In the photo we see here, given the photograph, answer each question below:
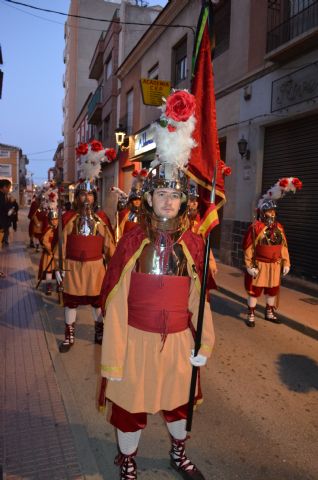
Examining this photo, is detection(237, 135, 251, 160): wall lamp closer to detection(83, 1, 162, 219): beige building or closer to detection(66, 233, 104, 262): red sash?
detection(66, 233, 104, 262): red sash

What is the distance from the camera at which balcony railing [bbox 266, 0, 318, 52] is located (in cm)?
855

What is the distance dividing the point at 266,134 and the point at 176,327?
893cm

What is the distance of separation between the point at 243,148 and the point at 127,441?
9177 millimetres

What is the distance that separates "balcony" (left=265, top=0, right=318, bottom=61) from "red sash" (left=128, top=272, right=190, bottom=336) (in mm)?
7598

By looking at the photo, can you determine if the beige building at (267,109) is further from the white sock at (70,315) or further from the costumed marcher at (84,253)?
the white sock at (70,315)

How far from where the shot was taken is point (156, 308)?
237 cm

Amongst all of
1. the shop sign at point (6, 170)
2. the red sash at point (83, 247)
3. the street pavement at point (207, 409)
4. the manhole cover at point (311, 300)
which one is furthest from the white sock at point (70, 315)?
the shop sign at point (6, 170)

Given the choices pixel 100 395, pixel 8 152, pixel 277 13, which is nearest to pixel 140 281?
pixel 100 395

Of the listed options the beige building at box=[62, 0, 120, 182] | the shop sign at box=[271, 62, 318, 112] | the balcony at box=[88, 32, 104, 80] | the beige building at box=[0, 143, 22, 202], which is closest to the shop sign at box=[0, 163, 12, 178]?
the beige building at box=[0, 143, 22, 202]

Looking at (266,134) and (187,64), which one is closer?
(266,134)

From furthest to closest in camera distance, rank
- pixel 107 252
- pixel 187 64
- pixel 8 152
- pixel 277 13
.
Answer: pixel 8 152 < pixel 187 64 < pixel 277 13 < pixel 107 252

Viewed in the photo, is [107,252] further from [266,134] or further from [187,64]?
[187,64]

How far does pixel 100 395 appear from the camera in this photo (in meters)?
2.49

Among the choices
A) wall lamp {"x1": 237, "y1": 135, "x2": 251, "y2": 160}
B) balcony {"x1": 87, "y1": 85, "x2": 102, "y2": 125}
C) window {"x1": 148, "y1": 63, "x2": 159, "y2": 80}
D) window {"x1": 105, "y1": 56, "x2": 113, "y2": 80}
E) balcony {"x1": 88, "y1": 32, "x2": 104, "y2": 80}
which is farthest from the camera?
balcony {"x1": 87, "y1": 85, "x2": 102, "y2": 125}
